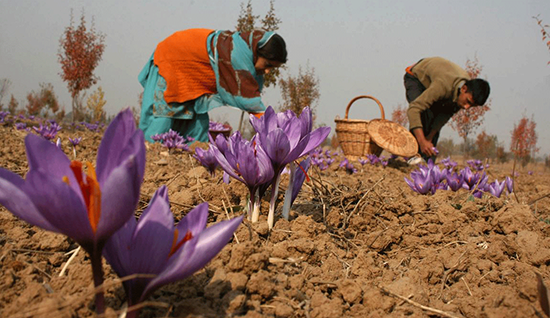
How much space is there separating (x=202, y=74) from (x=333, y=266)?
17.5 ft

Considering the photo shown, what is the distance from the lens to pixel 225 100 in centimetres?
587

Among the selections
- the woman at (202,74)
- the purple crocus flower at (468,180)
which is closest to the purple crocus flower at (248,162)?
the purple crocus flower at (468,180)

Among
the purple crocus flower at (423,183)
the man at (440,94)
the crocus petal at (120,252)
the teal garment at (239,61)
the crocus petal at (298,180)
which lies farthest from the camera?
the man at (440,94)

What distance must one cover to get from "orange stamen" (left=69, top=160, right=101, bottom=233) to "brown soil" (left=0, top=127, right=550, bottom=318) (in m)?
0.11

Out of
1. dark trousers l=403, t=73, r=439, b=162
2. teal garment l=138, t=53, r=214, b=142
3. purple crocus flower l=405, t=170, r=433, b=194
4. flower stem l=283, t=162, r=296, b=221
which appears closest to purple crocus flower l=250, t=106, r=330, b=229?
flower stem l=283, t=162, r=296, b=221

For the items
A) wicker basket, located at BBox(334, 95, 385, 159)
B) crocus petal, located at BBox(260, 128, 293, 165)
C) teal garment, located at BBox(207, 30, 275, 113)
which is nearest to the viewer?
crocus petal, located at BBox(260, 128, 293, 165)

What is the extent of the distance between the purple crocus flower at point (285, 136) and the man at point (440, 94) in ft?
19.3

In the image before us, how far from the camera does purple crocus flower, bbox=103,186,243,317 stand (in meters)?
0.61

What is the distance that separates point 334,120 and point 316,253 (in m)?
6.56

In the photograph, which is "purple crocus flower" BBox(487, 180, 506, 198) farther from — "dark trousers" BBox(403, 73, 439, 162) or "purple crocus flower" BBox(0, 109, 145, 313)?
"dark trousers" BBox(403, 73, 439, 162)

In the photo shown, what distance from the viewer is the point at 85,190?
0.58 meters

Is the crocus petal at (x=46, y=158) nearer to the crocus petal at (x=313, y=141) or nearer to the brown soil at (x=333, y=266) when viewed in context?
the brown soil at (x=333, y=266)

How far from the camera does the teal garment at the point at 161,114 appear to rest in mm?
6098

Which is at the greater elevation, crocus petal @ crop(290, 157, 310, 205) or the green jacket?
the green jacket
